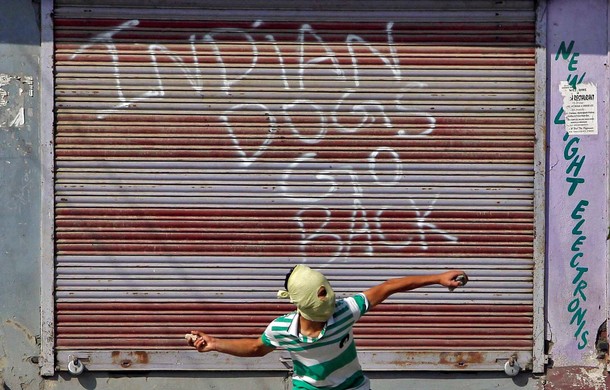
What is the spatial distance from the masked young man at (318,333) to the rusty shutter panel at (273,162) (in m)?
1.93

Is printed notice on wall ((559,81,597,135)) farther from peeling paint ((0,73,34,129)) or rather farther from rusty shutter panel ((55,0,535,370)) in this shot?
peeling paint ((0,73,34,129))

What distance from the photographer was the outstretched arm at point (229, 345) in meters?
4.69

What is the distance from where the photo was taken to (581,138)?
6762 millimetres

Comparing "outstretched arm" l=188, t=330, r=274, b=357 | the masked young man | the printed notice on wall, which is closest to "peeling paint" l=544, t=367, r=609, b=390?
the printed notice on wall

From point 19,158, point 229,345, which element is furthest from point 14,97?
point 229,345

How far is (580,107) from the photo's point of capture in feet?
22.2

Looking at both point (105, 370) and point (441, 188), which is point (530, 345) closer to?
point (441, 188)

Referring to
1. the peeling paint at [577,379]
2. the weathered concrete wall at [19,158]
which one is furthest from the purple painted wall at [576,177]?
the weathered concrete wall at [19,158]

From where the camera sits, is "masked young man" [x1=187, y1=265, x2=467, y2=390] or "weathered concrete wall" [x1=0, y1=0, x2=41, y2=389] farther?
"weathered concrete wall" [x1=0, y1=0, x2=41, y2=389]

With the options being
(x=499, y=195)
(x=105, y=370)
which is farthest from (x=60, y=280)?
(x=499, y=195)

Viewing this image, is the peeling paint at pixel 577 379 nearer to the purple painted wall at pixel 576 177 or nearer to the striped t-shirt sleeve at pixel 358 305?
the purple painted wall at pixel 576 177

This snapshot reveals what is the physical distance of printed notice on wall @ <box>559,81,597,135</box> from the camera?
22.2ft

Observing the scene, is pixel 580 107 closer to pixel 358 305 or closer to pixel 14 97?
pixel 358 305

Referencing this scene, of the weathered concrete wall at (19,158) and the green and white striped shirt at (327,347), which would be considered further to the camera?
the weathered concrete wall at (19,158)
